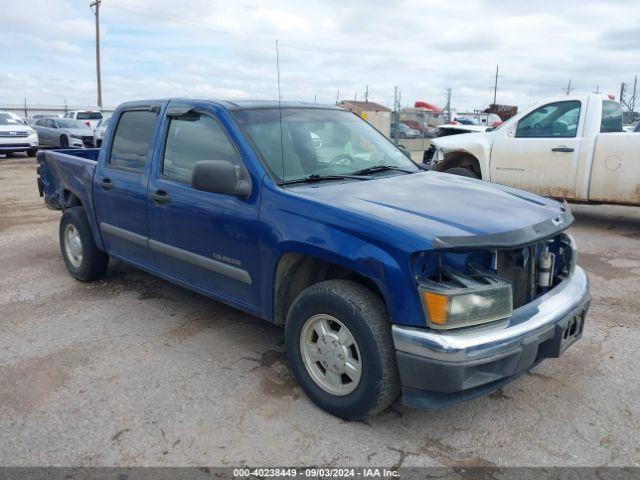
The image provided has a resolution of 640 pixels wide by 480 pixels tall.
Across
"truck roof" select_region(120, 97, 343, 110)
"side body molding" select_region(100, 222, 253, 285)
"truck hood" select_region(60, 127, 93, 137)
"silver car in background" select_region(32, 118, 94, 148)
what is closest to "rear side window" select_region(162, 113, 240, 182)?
"truck roof" select_region(120, 97, 343, 110)

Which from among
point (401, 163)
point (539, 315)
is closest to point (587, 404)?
point (539, 315)

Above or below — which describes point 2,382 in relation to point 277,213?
below

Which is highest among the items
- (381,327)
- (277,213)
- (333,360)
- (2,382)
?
(277,213)

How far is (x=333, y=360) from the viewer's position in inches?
120

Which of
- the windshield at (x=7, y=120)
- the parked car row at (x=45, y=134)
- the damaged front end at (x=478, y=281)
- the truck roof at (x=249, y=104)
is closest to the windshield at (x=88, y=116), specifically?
the parked car row at (x=45, y=134)

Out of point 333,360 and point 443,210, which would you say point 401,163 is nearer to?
point 443,210

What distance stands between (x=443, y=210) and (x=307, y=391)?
4.18 feet

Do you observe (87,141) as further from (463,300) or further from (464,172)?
(463,300)

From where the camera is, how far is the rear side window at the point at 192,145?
12.4ft

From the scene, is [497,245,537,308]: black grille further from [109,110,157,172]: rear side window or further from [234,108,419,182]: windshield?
[109,110,157,172]: rear side window

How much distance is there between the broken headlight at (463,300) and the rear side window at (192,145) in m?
1.60

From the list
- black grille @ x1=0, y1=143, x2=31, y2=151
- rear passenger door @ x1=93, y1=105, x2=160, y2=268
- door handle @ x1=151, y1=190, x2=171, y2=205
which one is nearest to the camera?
door handle @ x1=151, y1=190, x2=171, y2=205

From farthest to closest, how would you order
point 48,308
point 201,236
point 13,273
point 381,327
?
point 13,273
point 48,308
point 201,236
point 381,327

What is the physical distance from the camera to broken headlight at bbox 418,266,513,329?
261cm
